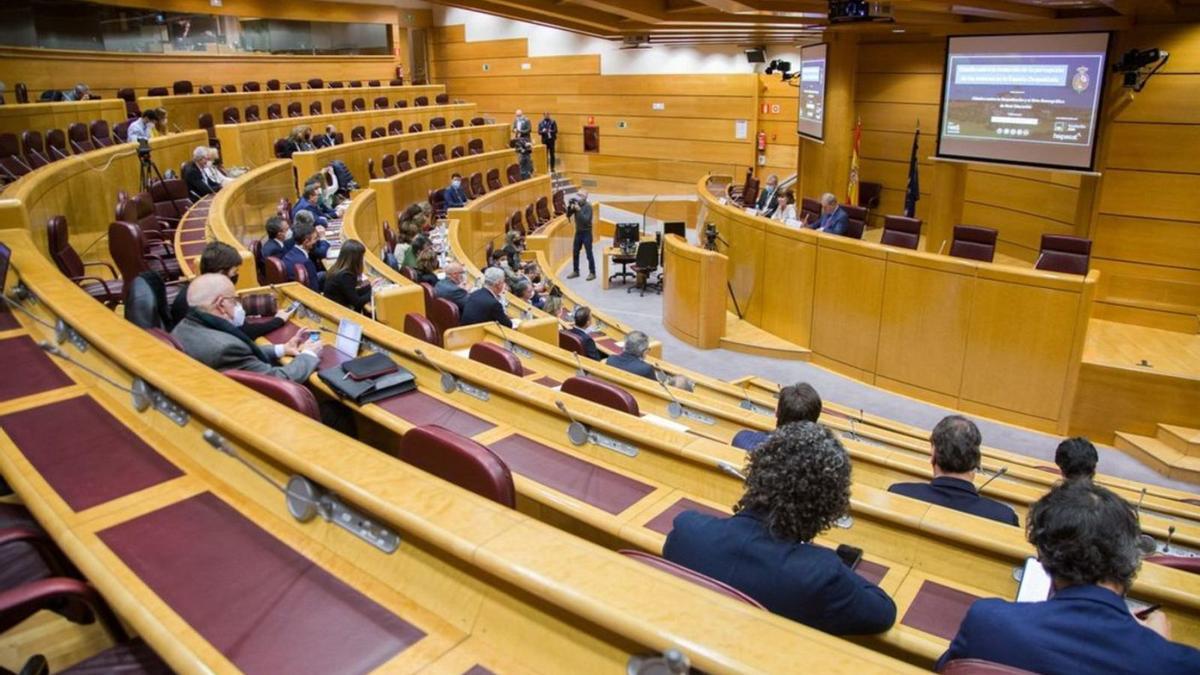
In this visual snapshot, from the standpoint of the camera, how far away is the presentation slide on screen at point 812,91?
11.2m

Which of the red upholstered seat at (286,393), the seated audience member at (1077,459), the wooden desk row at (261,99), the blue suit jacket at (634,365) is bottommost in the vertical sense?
the blue suit jacket at (634,365)

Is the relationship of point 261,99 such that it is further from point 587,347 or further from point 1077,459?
point 1077,459

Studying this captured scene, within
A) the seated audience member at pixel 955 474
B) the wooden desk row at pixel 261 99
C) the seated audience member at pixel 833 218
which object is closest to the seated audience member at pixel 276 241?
the seated audience member at pixel 955 474

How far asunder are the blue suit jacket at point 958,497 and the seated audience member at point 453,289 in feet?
10.7

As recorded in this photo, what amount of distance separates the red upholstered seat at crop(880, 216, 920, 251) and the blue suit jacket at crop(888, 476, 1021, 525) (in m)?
5.47

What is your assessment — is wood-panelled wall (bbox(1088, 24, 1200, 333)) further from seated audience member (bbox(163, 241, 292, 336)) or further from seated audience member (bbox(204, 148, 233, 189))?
seated audience member (bbox(204, 148, 233, 189))

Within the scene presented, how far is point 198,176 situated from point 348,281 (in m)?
4.33

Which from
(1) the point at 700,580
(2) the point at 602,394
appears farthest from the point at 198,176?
(1) the point at 700,580

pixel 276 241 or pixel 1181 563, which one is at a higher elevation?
pixel 276 241

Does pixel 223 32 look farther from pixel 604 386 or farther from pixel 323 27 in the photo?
pixel 604 386

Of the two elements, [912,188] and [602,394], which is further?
[912,188]

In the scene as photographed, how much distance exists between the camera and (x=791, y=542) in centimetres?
164

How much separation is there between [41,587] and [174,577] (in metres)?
0.21

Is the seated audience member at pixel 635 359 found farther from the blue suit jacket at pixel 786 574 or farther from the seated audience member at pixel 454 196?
the seated audience member at pixel 454 196
